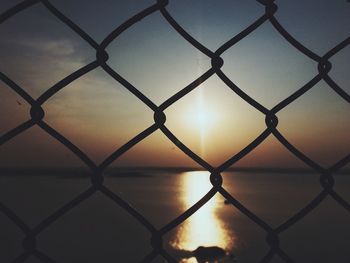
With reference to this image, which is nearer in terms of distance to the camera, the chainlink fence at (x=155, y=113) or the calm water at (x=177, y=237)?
the chainlink fence at (x=155, y=113)

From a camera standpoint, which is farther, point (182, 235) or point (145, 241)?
point (182, 235)

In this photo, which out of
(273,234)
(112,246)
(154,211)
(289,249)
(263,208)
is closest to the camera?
(273,234)

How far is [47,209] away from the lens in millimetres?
59844

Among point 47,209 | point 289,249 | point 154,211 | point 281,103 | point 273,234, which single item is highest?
point 47,209

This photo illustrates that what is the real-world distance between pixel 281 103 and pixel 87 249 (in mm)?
36968

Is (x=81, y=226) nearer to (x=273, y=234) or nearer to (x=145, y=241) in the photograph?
(x=145, y=241)

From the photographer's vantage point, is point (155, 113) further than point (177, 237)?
No

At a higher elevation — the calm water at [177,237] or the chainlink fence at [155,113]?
the calm water at [177,237]

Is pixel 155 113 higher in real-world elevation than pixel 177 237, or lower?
lower

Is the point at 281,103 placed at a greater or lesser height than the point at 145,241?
lesser

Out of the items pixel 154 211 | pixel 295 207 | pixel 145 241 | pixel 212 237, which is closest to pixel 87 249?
pixel 145 241

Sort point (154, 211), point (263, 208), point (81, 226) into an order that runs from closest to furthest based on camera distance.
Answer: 1. point (81, 226)
2. point (154, 211)
3. point (263, 208)

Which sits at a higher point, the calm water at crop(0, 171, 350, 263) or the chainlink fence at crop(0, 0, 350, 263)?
the calm water at crop(0, 171, 350, 263)

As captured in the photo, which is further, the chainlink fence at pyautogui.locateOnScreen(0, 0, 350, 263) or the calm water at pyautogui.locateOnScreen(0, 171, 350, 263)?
the calm water at pyautogui.locateOnScreen(0, 171, 350, 263)
